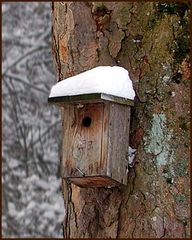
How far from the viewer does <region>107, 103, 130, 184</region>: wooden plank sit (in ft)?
8.02

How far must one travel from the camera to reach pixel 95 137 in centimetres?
249

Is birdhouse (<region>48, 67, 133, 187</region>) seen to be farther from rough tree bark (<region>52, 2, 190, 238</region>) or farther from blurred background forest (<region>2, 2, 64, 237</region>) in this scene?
blurred background forest (<region>2, 2, 64, 237</region>)

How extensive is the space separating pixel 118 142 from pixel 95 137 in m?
0.08

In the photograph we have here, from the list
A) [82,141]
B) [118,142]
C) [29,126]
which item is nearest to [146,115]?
[118,142]

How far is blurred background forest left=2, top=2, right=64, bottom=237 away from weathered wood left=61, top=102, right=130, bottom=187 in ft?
13.8

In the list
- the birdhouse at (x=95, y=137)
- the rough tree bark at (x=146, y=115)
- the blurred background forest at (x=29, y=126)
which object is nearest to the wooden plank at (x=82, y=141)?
the birdhouse at (x=95, y=137)

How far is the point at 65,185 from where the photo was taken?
8.91ft

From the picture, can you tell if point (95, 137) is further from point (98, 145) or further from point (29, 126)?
point (29, 126)

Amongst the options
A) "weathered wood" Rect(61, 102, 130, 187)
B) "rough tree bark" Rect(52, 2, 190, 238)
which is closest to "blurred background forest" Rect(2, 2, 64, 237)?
"rough tree bark" Rect(52, 2, 190, 238)

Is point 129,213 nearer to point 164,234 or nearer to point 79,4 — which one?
point 164,234

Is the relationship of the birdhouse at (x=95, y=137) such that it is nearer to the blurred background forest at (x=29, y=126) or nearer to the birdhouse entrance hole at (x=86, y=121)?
the birdhouse entrance hole at (x=86, y=121)

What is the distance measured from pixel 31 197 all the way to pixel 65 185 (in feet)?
13.5

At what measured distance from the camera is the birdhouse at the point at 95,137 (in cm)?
245

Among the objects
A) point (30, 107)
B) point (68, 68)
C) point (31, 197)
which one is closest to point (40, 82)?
point (30, 107)
